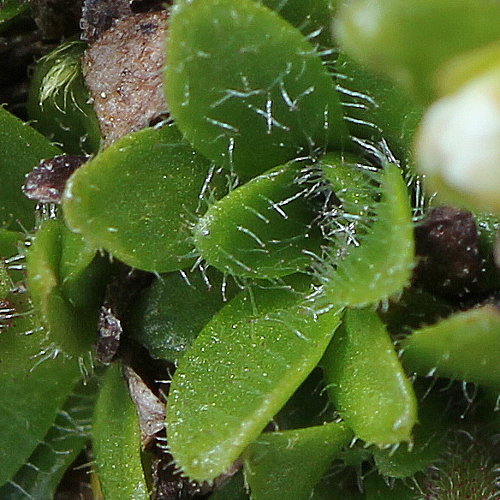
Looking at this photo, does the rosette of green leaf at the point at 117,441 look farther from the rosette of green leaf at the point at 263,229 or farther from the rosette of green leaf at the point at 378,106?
the rosette of green leaf at the point at 378,106

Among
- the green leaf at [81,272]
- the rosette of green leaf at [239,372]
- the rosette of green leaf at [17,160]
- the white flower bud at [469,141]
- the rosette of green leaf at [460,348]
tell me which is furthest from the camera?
the rosette of green leaf at [17,160]

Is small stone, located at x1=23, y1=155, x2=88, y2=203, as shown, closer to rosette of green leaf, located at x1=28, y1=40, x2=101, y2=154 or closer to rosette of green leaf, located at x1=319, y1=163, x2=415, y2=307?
rosette of green leaf, located at x1=28, y1=40, x2=101, y2=154

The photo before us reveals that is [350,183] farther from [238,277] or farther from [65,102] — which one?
[65,102]

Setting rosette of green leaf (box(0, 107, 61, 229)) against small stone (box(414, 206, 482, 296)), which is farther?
rosette of green leaf (box(0, 107, 61, 229))

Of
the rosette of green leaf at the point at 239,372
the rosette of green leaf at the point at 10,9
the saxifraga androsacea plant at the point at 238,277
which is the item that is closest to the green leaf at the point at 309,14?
the saxifraga androsacea plant at the point at 238,277

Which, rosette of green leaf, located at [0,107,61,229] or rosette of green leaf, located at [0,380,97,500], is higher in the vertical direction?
rosette of green leaf, located at [0,107,61,229]

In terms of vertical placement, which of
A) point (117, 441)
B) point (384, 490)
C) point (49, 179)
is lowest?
point (384, 490)

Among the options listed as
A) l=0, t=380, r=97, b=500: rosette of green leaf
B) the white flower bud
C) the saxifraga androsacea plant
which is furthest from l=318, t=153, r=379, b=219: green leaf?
l=0, t=380, r=97, b=500: rosette of green leaf

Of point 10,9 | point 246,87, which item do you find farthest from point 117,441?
point 10,9
